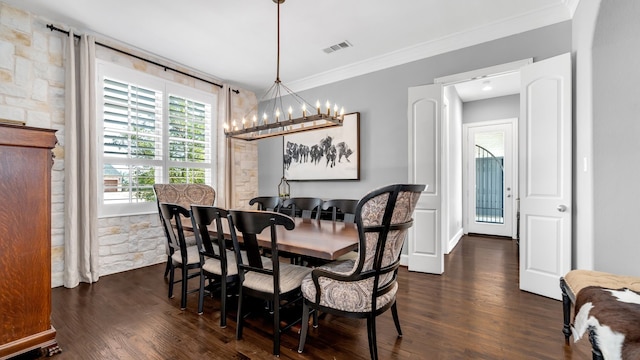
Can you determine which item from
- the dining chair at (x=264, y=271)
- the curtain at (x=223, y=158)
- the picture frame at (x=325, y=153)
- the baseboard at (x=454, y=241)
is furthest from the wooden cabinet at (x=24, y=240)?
the baseboard at (x=454, y=241)

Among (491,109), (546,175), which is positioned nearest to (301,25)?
(546,175)

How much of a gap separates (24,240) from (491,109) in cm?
692

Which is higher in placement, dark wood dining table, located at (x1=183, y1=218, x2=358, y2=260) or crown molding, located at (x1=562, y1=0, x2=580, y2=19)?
crown molding, located at (x1=562, y1=0, x2=580, y2=19)

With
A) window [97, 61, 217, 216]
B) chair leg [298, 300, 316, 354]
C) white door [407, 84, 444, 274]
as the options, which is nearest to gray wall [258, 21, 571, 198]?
white door [407, 84, 444, 274]

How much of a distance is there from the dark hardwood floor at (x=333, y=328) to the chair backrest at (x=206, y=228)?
21.4 inches

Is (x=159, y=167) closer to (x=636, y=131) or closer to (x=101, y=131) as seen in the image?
(x=101, y=131)

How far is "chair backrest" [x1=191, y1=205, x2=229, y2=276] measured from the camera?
209cm

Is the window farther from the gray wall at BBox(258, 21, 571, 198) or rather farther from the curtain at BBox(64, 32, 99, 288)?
the gray wall at BBox(258, 21, 571, 198)

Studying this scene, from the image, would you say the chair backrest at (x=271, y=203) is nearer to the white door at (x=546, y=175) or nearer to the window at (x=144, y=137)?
the window at (x=144, y=137)

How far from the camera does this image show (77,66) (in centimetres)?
319

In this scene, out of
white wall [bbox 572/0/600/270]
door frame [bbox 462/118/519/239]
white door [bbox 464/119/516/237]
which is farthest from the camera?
white door [bbox 464/119/516/237]

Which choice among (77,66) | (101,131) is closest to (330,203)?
(101,131)

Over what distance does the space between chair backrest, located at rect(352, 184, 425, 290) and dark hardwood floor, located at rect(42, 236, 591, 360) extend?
0.63 metres

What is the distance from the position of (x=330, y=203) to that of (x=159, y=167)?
2.53 meters
